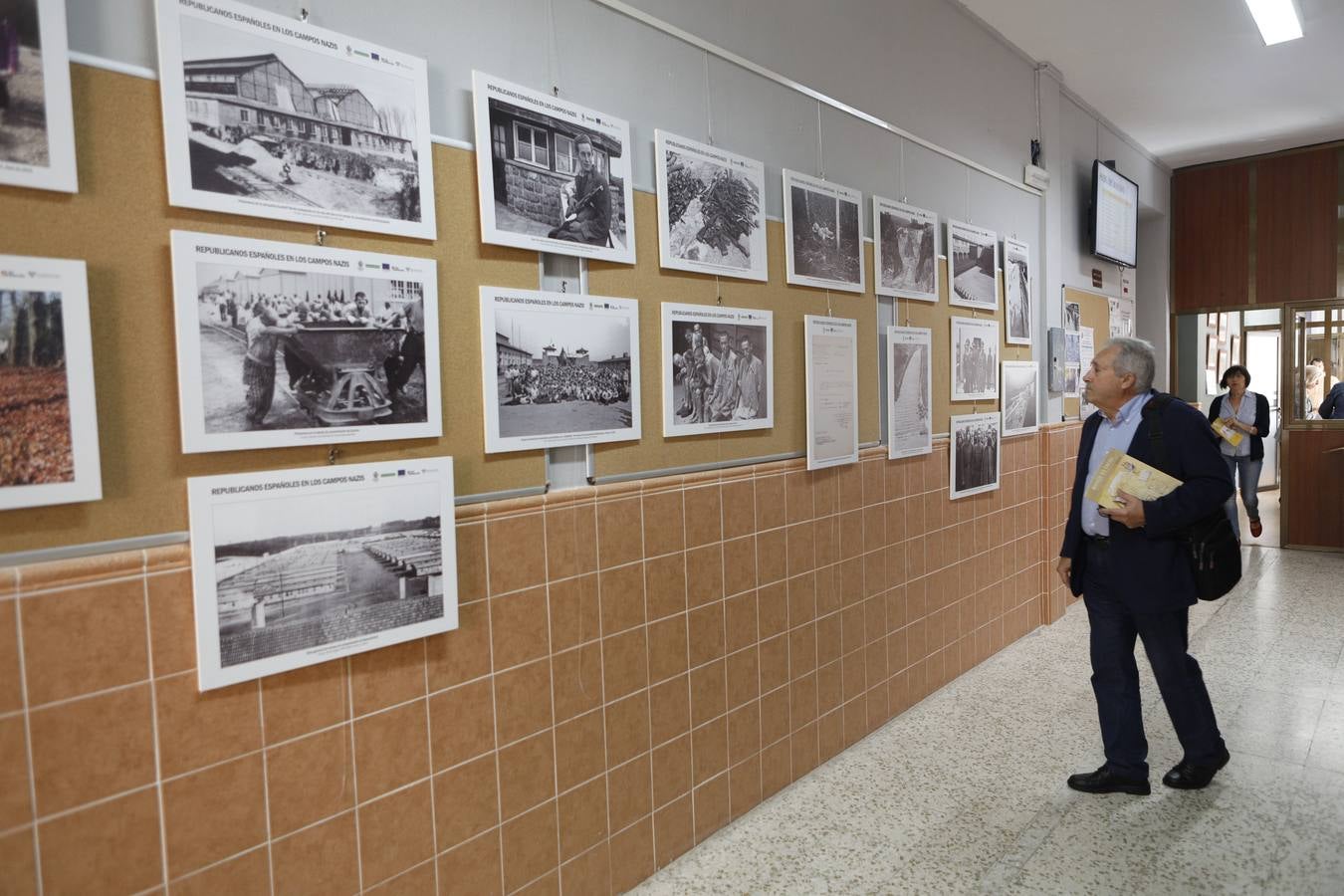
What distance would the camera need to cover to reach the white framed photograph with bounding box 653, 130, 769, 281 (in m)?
2.42

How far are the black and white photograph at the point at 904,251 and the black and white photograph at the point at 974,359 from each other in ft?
1.11

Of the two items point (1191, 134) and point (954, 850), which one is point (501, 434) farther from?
point (1191, 134)

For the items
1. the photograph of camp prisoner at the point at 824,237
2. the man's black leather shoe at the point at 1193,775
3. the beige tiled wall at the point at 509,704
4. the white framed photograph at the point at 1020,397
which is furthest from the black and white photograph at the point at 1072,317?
the man's black leather shoe at the point at 1193,775

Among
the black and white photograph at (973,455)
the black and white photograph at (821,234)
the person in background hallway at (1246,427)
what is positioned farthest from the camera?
the person in background hallway at (1246,427)

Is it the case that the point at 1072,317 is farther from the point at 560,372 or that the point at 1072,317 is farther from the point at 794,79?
the point at 560,372

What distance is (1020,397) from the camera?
4.64 metres

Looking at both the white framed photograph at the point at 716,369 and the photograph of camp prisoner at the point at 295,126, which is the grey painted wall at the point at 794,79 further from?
the white framed photograph at the point at 716,369

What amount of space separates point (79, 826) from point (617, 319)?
1661mm

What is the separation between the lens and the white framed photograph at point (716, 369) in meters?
2.47

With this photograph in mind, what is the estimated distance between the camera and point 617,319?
2273 mm

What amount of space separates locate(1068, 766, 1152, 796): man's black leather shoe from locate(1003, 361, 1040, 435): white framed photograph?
206cm

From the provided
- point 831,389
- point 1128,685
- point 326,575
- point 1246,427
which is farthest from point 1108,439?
point 1246,427

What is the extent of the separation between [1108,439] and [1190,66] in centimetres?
401

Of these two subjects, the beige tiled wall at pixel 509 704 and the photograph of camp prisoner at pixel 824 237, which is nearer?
the beige tiled wall at pixel 509 704
